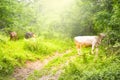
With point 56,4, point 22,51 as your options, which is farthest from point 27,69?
point 56,4

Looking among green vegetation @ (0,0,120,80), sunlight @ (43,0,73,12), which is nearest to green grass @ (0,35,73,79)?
green vegetation @ (0,0,120,80)

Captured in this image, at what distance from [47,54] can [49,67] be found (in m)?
3.70

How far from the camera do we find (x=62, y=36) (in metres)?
22.0

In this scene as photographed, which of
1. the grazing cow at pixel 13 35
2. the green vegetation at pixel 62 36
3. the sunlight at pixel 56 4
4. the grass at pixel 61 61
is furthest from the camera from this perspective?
the sunlight at pixel 56 4

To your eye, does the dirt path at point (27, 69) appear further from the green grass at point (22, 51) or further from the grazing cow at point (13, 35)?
the grazing cow at point (13, 35)

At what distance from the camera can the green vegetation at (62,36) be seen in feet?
34.3

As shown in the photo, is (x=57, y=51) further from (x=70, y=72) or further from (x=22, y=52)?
(x=70, y=72)

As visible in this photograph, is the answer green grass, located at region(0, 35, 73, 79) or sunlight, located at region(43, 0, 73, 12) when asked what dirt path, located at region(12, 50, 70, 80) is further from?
sunlight, located at region(43, 0, 73, 12)

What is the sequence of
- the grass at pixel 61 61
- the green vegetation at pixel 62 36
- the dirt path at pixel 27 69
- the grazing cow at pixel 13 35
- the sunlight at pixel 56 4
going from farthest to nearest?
the sunlight at pixel 56 4 → the grazing cow at pixel 13 35 → the dirt path at pixel 27 69 → the green vegetation at pixel 62 36 → the grass at pixel 61 61

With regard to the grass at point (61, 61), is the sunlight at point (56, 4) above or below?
above

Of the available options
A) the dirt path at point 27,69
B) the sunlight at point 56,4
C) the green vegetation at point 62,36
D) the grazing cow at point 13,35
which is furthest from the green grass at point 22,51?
the sunlight at point 56,4

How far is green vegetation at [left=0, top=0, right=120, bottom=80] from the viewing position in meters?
10.5

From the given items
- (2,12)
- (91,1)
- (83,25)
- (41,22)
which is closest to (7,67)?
(2,12)

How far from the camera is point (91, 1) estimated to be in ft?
46.4
